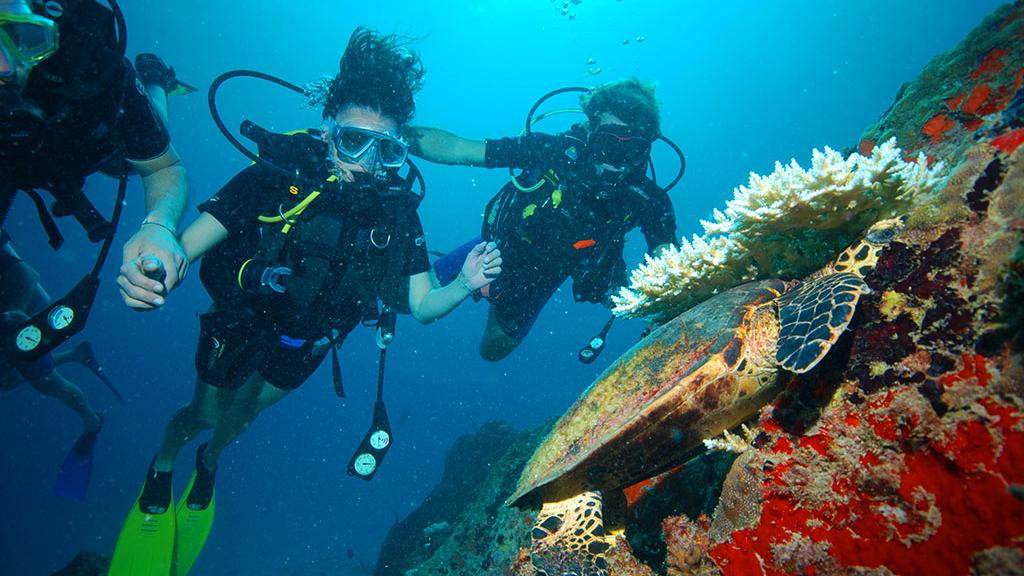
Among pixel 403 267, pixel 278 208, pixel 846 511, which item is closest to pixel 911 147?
pixel 846 511

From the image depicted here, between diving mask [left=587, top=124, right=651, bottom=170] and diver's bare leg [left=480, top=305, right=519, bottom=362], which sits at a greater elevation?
diving mask [left=587, top=124, right=651, bottom=170]

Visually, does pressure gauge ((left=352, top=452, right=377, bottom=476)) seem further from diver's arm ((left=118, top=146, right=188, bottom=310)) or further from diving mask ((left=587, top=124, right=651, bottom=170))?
diving mask ((left=587, top=124, right=651, bottom=170))

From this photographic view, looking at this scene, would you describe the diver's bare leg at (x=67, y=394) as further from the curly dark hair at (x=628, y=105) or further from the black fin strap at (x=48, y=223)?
the curly dark hair at (x=628, y=105)

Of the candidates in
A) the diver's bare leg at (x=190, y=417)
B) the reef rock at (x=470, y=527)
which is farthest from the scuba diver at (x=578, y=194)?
the diver's bare leg at (x=190, y=417)

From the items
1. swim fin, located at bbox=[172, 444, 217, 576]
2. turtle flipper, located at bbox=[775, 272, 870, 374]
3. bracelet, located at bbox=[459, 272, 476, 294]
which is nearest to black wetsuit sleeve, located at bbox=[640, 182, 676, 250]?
bracelet, located at bbox=[459, 272, 476, 294]

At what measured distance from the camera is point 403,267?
459 centimetres

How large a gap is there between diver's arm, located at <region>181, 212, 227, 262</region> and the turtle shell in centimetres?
326

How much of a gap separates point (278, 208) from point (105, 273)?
5605 cm

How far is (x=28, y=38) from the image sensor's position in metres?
2.55

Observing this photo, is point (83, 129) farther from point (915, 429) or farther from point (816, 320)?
point (915, 429)

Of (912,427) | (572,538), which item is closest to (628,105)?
(912,427)

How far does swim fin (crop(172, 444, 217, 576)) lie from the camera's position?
497 centimetres

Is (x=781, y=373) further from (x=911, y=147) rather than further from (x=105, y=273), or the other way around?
(x=105, y=273)

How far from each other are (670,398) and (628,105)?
5.00 m
